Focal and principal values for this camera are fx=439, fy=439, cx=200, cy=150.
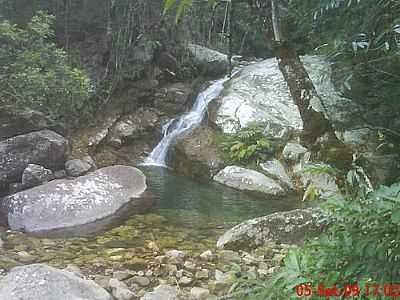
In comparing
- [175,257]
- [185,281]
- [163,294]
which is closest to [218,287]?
[185,281]

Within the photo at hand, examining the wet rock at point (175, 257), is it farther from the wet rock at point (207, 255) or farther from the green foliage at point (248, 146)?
the green foliage at point (248, 146)

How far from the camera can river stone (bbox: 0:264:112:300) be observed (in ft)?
8.79

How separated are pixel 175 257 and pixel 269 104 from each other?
552 centimetres

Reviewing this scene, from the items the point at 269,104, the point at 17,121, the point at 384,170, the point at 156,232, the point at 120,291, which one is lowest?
the point at 156,232

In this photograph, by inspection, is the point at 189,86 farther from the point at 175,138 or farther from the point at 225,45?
the point at 225,45

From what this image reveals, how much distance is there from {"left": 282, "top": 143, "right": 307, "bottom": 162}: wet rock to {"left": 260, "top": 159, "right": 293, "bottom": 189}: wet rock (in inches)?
7.2

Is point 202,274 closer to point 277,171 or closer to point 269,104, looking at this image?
point 277,171

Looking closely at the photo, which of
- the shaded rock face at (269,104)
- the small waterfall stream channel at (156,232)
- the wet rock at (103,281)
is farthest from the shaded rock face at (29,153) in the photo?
the shaded rock face at (269,104)

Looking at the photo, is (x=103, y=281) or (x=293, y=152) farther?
(x=293, y=152)

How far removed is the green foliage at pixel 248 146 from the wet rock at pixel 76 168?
2.45m

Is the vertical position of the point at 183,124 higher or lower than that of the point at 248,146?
lower

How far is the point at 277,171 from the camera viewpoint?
7203mm

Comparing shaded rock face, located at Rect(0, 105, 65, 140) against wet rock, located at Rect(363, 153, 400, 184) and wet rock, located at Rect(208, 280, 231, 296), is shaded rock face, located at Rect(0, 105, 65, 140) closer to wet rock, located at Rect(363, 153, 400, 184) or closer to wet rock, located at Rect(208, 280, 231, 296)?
wet rock, located at Rect(208, 280, 231, 296)
